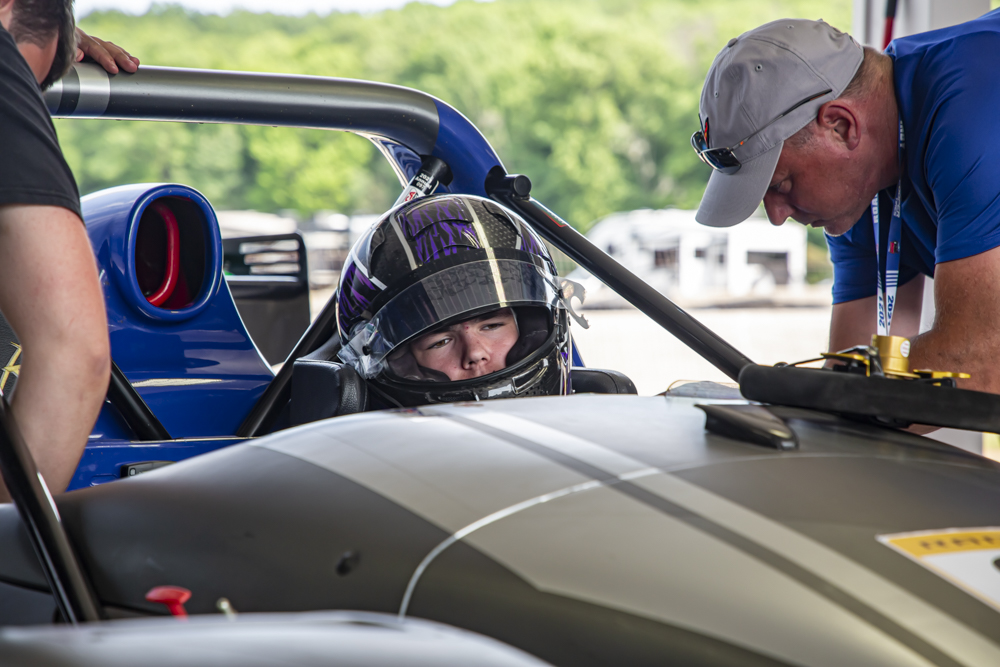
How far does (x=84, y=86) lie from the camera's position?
5.15 feet

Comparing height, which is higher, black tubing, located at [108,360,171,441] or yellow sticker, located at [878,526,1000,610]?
yellow sticker, located at [878,526,1000,610]

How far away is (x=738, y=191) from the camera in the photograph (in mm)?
1864

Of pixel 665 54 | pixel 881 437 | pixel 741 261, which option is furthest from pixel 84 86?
pixel 665 54

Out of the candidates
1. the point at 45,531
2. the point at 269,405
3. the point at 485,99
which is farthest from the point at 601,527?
the point at 485,99

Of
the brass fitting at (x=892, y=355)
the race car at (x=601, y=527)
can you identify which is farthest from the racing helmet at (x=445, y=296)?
the brass fitting at (x=892, y=355)

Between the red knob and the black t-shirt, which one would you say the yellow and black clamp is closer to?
the red knob

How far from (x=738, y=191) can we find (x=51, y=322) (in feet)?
4.42

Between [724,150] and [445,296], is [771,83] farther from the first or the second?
[445,296]

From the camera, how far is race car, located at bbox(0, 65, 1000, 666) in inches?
20.0

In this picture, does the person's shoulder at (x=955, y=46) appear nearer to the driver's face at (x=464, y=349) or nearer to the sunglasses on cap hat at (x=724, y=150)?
the sunglasses on cap hat at (x=724, y=150)

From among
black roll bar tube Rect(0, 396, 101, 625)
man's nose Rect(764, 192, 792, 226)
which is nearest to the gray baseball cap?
man's nose Rect(764, 192, 792, 226)

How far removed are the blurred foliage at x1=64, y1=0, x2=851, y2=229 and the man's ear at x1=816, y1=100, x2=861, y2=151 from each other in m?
24.7

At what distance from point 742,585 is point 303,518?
0.97 ft

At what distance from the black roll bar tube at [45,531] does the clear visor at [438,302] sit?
2.68 ft
